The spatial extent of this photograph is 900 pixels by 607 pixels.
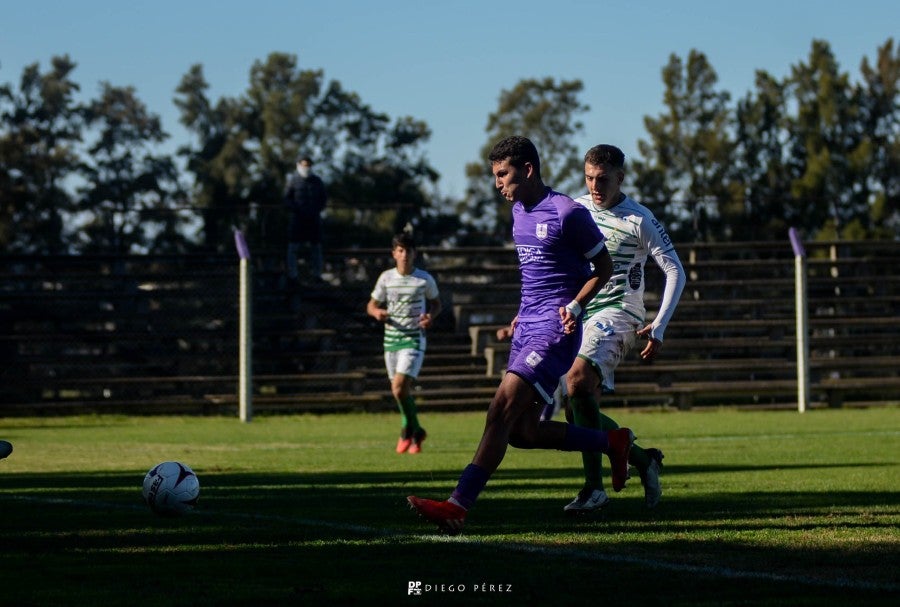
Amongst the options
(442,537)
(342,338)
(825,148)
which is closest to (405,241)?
(442,537)

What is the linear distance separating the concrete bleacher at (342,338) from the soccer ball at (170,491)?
660 inches

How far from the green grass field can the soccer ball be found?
0.39 ft

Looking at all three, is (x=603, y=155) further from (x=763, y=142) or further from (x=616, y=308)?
(x=763, y=142)

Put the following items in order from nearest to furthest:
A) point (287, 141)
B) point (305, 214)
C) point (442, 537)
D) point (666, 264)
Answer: point (442, 537) → point (666, 264) → point (305, 214) → point (287, 141)

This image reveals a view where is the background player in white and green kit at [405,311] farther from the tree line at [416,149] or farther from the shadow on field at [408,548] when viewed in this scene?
the tree line at [416,149]

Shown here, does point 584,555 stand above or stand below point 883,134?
below

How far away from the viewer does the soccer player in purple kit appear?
24.1ft

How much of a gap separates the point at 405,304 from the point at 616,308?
736 centimetres

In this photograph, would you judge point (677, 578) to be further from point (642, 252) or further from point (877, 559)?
point (642, 252)

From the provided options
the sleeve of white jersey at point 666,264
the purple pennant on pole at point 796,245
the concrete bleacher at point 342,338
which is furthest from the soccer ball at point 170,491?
the purple pennant on pole at point 796,245

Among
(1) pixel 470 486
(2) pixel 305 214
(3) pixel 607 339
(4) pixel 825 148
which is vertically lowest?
(1) pixel 470 486

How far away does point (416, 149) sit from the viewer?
6197cm

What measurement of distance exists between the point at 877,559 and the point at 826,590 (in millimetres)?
921

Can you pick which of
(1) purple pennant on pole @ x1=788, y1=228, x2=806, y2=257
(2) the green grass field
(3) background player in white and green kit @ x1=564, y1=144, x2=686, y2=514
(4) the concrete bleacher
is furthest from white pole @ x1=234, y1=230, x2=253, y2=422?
(3) background player in white and green kit @ x1=564, y1=144, x2=686, y2=514
